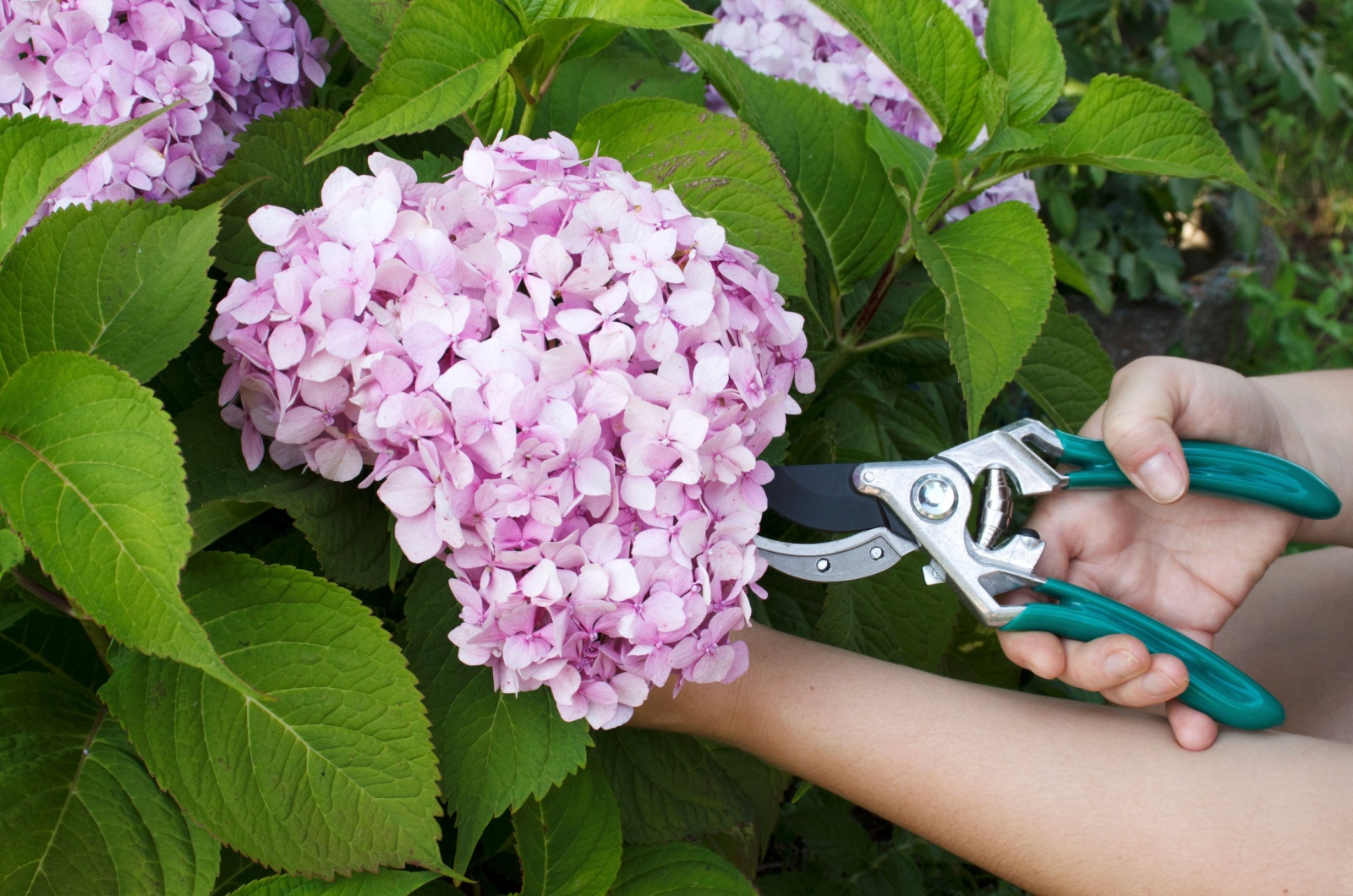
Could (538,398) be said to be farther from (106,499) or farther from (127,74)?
(127,74)

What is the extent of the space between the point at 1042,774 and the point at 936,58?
0.69 m

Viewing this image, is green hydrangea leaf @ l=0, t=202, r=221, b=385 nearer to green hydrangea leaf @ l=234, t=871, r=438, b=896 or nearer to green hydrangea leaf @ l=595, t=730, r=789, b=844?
green hydrangea leaf @ l=234, t=871, r=438, b=896

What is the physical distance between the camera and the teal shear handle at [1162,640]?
3.26 feet

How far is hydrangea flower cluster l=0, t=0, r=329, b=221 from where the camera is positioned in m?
0.90

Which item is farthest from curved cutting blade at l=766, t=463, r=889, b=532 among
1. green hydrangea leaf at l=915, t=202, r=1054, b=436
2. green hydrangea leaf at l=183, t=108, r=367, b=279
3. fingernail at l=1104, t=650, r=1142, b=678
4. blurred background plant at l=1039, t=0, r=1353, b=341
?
blurred background plant at l=1039, t=0, r=1353, b=341

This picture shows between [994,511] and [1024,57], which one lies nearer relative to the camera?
[994,511]

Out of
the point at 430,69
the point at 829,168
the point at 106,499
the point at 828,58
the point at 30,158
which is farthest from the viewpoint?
the point at 828,58

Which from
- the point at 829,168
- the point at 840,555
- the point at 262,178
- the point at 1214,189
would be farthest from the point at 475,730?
the point at 1214,189

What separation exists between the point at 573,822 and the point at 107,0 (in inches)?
30.3

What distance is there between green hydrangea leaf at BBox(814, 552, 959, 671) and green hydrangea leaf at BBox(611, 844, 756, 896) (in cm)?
30

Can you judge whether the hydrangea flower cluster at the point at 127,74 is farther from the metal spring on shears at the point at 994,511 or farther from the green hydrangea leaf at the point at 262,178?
the metal spring on shears at the point at 994,511

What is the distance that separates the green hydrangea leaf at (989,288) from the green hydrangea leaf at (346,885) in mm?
553

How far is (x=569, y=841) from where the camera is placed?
37.6 inches

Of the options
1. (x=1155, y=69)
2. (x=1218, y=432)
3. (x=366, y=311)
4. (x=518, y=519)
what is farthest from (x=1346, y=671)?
(x=1155, y=69)
